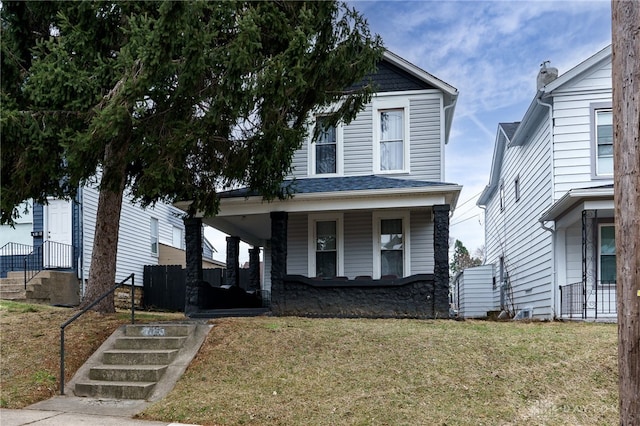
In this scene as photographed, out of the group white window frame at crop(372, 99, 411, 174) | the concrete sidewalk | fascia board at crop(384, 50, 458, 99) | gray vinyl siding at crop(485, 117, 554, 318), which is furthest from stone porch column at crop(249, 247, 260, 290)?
the concrete sidewalk

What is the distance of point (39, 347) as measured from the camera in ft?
27.3

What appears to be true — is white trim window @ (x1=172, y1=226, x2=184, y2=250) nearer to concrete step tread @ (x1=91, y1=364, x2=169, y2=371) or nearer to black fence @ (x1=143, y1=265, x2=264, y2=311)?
black fence @ (x1=143, y1=265, x2=264, y2=311)

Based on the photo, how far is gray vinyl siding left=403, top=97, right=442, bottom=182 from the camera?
12586 mm

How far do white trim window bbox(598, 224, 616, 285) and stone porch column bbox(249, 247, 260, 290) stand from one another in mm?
9416

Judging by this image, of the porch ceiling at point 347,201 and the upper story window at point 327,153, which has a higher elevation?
the upper story window at point 327,153

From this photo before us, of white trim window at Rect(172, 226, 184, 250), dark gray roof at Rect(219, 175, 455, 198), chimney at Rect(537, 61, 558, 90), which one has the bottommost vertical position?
white trim window at Rect(172, 226, 184, 250)

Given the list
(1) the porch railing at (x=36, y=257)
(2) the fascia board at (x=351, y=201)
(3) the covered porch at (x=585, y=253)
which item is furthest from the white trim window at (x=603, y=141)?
(1) the porch railing at (x=36, y=257)

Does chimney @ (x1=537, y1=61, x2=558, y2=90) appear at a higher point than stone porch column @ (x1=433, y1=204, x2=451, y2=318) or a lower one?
higher

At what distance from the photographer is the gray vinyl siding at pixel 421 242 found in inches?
496

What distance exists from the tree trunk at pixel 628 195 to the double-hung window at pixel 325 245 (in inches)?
377

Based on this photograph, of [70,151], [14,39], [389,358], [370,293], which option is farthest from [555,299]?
[14,39]

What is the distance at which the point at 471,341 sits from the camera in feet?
25.6

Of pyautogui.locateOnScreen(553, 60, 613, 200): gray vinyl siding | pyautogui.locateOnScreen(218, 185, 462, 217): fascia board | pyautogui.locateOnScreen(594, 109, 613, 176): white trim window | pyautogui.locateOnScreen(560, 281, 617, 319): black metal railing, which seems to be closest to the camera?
pyautogui.locateOnScreen(218, 185, 462, 217): fascia board

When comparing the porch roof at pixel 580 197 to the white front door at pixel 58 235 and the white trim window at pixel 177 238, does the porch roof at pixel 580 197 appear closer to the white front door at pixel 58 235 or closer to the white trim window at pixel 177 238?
the white front door at pixel 58 235
